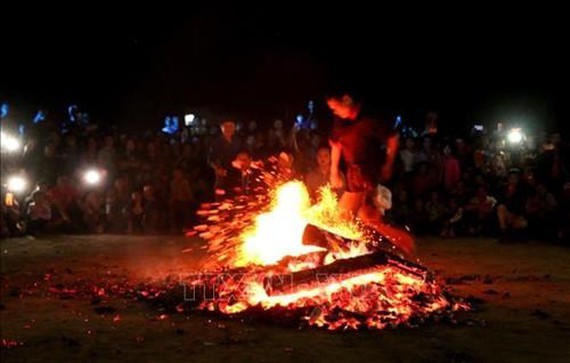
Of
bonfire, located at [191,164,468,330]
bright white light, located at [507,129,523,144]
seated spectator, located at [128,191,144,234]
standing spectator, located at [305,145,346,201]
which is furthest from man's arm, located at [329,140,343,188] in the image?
bright white light, located at [507,129,523,144]

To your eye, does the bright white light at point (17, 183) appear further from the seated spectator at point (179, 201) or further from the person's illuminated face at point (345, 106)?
the person's illuminated face at point (345, 106)

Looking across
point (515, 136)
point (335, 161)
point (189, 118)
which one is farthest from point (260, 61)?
point (335, 161)

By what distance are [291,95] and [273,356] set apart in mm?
17982

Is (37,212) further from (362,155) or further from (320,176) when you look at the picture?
(362,155)

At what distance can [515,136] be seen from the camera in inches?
724

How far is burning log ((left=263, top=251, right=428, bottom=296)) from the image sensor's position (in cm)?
789

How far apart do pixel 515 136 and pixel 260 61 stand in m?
9.34

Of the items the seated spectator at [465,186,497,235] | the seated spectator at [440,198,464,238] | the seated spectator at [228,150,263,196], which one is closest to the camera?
the seated spectator at [228,150,263,196]

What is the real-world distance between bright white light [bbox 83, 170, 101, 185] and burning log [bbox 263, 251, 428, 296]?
31.0ft

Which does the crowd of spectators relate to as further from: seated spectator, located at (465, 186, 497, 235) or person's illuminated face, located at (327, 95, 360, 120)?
person's illuminated face, located at (327, 95, 360, 120)

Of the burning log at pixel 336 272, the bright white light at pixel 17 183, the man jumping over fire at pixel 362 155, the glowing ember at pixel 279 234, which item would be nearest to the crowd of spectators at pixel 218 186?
the bright white light at pixel 17 183

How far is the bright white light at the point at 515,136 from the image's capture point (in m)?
18.1

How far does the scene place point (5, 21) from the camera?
23109 millimetres

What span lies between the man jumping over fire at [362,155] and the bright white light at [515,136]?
9238 mm
